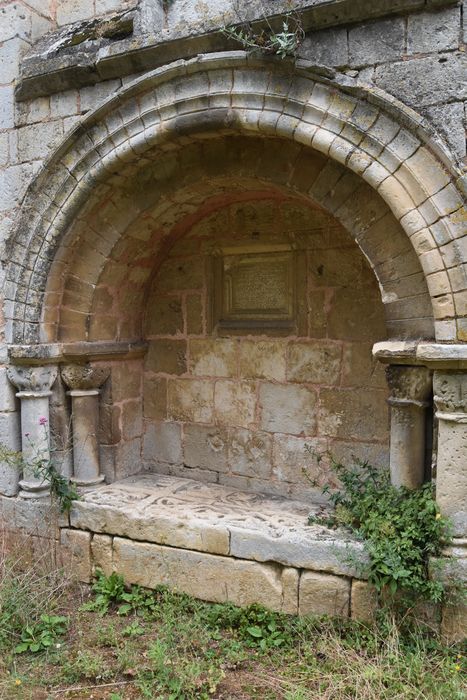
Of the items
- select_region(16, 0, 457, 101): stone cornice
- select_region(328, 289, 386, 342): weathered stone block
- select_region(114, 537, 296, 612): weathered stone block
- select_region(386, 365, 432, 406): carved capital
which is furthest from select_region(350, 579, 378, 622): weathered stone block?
select_region(16, 0, 457, 101): stone cornice

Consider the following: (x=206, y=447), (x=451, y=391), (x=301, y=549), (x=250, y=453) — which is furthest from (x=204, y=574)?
(x=451, y=391)

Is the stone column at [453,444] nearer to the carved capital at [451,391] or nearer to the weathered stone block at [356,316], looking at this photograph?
the carved capital at [451,391]

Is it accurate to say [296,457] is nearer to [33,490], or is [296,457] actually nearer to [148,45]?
[33,490]

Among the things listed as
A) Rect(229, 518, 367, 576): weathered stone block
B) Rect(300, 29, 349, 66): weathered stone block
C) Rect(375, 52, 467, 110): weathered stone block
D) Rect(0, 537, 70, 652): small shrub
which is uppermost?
Rect(300, 29, 349, 66): weathered stone block

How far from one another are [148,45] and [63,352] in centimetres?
203

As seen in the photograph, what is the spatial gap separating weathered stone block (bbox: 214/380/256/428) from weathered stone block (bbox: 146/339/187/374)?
0.38 metres

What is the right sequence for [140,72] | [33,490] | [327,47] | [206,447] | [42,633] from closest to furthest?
[327,47] < [42,633] < [140,72] < [33,490] < [206,447]

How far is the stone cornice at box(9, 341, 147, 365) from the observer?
376 cm

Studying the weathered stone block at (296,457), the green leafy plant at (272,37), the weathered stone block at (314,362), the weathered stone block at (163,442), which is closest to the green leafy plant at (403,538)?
the weathered stone block at (296,457)

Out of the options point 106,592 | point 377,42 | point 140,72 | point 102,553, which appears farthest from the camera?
point 102,553

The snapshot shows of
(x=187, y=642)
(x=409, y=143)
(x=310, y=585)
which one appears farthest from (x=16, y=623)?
(x=409, y=143)

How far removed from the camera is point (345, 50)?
9.27ft

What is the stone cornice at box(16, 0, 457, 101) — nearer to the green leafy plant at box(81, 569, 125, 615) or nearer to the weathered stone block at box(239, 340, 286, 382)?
the weathered stone block at box(239, 340, 286, 382)

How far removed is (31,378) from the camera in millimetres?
3816
